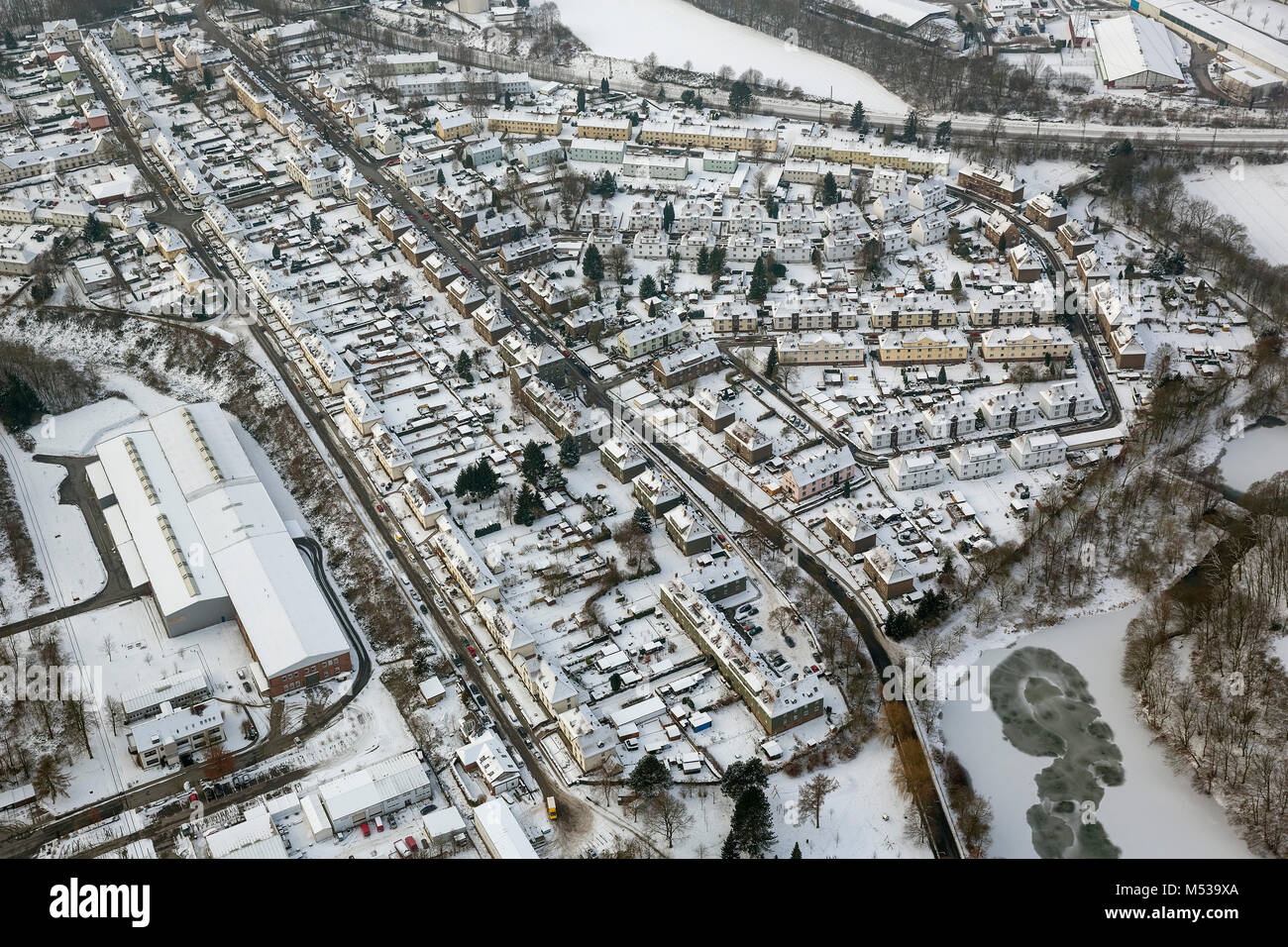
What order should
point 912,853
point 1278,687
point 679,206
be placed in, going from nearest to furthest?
point 912,853 < point 1278,687 < point 679,206

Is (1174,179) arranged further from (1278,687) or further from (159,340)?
(159,340)

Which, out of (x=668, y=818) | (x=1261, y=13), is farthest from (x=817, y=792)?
(x=1261, y=13)

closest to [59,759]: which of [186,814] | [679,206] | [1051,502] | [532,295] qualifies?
[186,814]

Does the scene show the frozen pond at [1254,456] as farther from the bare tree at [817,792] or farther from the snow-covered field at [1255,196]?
the bare tree at [817,792]

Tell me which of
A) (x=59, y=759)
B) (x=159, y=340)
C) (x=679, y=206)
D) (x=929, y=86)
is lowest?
(x=59, y=759)

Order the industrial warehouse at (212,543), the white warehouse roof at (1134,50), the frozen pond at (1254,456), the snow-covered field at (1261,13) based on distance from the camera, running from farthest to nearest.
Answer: the snow-covered field at (1261,13)
the white warehouse roof at (1134,50)
the frozen pond at (1254,456)
the industrial warehouse at (212,543)

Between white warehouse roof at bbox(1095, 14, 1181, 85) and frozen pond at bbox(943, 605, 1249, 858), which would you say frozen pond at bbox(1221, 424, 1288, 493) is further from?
white warehouse roof at bbox(1095, 14, 1181, 85)

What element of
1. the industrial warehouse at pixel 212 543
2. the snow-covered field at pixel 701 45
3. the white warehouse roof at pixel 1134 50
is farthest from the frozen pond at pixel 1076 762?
the white warehouse roof at pixel 1134 50
